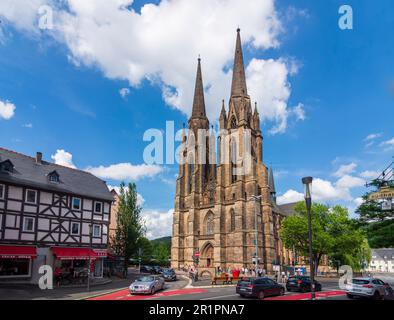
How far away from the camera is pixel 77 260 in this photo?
1248 inches

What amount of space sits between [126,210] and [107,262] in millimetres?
7783

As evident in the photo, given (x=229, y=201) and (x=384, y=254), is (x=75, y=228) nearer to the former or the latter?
(x=229, y=201)

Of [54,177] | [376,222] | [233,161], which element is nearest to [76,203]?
[54,177]

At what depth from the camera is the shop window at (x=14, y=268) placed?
85.5ft

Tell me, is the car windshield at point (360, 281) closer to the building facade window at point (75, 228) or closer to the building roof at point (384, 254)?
the building facade window at point (75, 228)

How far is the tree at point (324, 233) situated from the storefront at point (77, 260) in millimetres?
28562

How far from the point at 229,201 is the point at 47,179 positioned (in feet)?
107

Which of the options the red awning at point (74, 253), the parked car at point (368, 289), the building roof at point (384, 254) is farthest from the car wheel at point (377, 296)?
the building roof at point (384, 254)

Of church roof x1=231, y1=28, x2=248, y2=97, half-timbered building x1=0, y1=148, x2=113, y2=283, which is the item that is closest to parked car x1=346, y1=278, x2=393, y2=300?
half-timbered building x1=0, y1=148, x2=113, y2=283

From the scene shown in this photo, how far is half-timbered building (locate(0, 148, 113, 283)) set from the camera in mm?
26453

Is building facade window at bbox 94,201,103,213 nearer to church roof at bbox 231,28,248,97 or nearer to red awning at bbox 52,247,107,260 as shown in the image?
red awning at bbox 52,247,107,260

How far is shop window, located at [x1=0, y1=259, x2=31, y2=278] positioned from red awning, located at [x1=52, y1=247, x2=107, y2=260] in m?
2.35

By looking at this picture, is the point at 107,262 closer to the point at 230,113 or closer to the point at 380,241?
the point at 380,241
